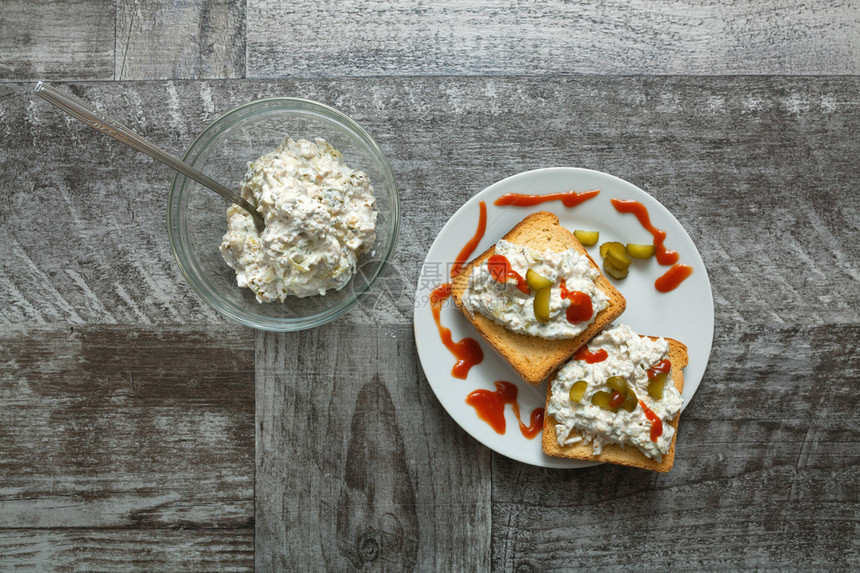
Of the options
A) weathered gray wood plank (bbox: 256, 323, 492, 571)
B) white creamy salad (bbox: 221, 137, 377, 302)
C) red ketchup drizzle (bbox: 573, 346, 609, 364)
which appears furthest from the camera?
weathered gray wood plank (bbox: 256, 323, 492, 571)

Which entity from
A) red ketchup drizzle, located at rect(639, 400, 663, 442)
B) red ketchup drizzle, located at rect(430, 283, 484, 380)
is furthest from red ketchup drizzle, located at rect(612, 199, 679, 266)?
red ketchup drizzle, located at rect(430, 283, 484, 380)

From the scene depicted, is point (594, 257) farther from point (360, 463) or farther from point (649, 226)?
point (360, 463)

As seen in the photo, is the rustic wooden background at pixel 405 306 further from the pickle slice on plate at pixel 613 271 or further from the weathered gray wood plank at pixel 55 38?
the pickle slice on plate at pixel 613 271

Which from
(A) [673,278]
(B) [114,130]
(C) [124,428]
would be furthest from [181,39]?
(A) [673,278]

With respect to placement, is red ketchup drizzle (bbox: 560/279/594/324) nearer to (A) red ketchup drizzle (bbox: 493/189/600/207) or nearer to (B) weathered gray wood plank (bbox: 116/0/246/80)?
(A) red ketchup drizzle (bbox: 493/189/600/207)

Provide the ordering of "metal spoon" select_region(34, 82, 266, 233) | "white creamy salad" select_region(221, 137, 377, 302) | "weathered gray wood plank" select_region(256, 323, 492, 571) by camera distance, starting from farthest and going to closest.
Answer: "weathered gray wood plank" select_region(256, 323, 492, 571)
"white creamy salad" select_region(221, 137, 377, 302)
"metal spoon" select_region(34, 82, 266, 233)
